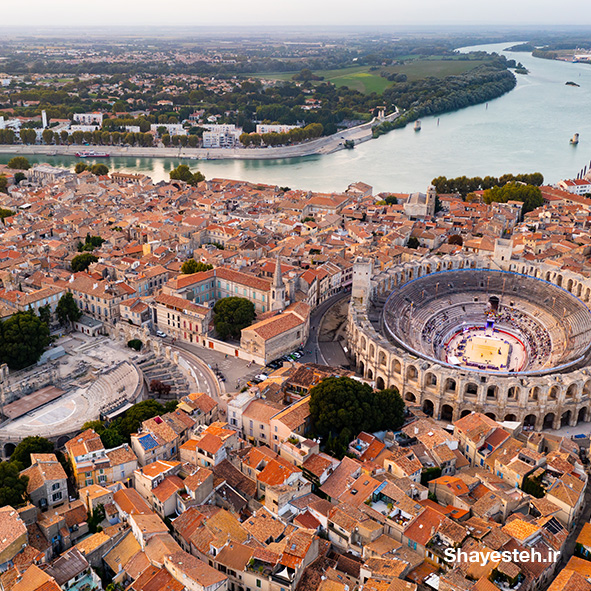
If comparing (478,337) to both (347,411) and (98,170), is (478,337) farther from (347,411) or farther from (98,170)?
(98,170)

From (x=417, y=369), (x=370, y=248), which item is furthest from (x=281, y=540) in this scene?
(x=370, y=248)

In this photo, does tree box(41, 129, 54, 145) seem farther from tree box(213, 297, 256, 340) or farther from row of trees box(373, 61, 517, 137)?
tree box(213, 297, 256, 340)

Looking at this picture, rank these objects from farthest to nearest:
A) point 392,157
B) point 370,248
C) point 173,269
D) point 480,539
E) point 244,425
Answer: point 392,157
point 370,248
point 173,269
point 244,425
point 480,539

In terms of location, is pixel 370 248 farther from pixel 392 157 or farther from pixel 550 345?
pixel 392 157

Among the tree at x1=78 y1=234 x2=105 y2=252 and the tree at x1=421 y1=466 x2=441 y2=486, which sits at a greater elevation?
the tree at x1=78 y1=234 x2=105 y2=252
